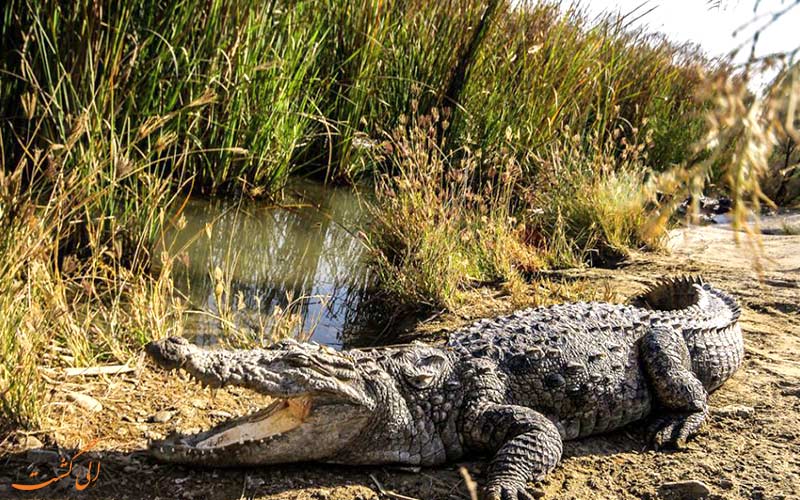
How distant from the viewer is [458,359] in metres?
3.81

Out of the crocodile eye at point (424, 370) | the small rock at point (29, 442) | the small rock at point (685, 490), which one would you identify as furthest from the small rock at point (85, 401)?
the small rock at point (685, 490)

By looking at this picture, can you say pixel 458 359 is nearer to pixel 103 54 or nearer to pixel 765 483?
pixel 765 483

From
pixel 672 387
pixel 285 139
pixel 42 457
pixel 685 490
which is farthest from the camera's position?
pixel 285 139

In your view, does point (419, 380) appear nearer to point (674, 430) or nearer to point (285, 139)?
point (674, 430)

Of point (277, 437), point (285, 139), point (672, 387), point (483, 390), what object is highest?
point (285, 139)

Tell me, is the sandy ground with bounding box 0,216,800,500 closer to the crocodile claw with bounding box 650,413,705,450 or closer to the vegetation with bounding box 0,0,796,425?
the crocodile claw with bounding box 650,413,705,450

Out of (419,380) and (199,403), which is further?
(199,403)

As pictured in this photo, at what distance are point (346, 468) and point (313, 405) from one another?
1.16 ft

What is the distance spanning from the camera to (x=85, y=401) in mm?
3676

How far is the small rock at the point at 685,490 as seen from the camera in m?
3.28

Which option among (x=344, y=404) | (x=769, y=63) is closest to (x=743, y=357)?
(x=344, y=404)

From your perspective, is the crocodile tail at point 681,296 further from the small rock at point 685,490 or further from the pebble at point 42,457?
the pebble at point 42,457

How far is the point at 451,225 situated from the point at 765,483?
125 inches

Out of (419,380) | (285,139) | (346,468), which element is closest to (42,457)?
(346,468)
